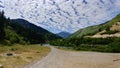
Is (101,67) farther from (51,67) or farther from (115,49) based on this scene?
(115,49)

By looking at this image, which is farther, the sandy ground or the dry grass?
the sandy ground

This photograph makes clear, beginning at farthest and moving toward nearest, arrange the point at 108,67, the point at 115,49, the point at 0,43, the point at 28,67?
the point at 0,43 → the point at 115,49 → the point at 108,67 → the point at 28,67

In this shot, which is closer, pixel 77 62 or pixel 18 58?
pixel 77 62

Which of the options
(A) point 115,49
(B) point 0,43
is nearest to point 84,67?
(A) point 115,49

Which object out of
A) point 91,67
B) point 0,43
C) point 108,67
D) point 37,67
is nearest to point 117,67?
point 108,67

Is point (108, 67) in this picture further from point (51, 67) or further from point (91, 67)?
point (51, 67)

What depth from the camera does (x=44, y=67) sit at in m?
66.4

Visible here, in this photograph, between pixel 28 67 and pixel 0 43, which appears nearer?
pixel 28 67

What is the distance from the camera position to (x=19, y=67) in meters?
65.3

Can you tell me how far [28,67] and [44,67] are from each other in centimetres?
418

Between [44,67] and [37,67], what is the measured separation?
192cm

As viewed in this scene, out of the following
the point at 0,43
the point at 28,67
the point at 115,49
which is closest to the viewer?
the point at 28,67

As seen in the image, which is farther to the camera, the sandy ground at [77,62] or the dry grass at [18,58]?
the sandy ground at [77,62]

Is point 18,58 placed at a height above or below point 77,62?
above
